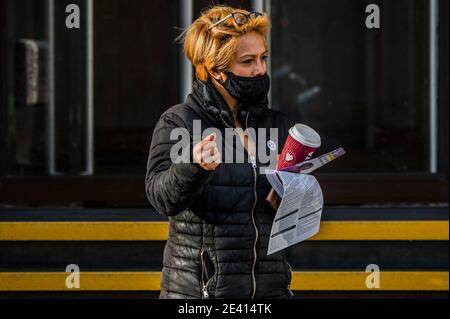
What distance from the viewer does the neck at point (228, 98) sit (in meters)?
2.75

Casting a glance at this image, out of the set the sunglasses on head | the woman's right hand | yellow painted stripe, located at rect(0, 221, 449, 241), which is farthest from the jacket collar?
yellow painted stripe, located at rect(0, 221, 449, 241)

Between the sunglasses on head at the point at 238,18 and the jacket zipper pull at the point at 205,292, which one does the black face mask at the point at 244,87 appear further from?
the jacket zipper pull at the point at 205,292

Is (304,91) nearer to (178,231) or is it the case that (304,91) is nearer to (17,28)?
(17,28)

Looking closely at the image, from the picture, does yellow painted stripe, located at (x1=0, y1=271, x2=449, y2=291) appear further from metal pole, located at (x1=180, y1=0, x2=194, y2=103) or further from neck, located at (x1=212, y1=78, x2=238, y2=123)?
neck, located at (x1=212, y1=78, x2=238, y2=123)

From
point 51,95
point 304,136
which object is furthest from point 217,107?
point 51,95

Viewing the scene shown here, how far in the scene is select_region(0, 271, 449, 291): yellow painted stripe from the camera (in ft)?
15.0

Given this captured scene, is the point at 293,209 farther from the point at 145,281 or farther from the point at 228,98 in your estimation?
the point at 145,281

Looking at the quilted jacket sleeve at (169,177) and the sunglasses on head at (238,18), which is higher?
the sunglasses on head at (238,18)

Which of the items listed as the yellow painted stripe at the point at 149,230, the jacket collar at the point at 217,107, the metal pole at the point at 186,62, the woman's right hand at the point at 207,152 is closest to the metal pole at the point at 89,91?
the yellow painted stripe at the point at 149,230

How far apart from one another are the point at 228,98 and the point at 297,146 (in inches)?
12.8

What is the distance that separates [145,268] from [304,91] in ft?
4.19

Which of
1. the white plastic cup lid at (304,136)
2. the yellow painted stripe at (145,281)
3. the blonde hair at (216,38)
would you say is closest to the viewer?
the white plastic cup lid at (304,136)

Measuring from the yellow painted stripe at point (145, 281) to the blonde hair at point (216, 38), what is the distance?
6.87ft
